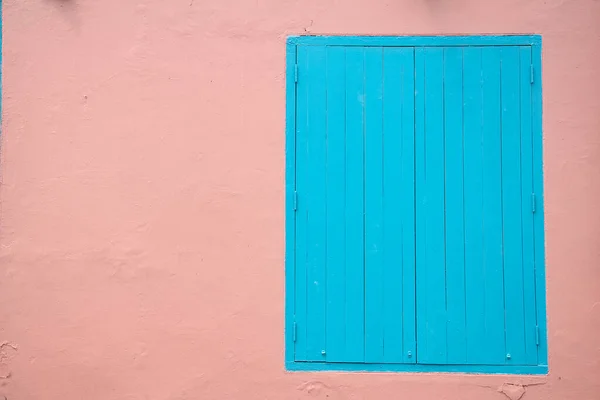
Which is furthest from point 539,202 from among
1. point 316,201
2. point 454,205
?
point 316,201

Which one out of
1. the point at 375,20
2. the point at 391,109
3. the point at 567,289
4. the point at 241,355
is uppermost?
the point at 375,20

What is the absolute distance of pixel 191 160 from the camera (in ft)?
12.4

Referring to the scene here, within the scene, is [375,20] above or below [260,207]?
above

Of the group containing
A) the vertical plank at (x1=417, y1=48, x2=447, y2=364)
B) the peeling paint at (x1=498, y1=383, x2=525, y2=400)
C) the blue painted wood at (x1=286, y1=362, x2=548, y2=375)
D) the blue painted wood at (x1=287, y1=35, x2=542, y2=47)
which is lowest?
the peeling paint at (x1=498, y1=383, x2=525, y2=400)

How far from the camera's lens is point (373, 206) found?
3.70 meters

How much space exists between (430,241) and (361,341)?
2.55 ft

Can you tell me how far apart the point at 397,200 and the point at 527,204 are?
0.83 meters

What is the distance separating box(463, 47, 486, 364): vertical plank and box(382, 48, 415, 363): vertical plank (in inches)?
13.8

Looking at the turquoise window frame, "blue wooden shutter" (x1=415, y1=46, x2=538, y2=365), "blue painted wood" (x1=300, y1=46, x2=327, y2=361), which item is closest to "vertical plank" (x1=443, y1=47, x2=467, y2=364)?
"blue wooden shutter" (x1=415, y1=46, x2=538, y2=365)

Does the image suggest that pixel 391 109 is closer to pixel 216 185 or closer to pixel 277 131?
pixel 277 131

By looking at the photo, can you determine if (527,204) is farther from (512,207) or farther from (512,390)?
(512,390)

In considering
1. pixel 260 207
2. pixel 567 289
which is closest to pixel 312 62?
pixel 260 207

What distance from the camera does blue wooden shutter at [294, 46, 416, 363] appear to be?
366 centimetres

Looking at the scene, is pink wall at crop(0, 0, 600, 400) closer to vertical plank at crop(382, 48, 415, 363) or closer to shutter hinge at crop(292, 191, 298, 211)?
shutter hinge at crop(292, 191, 298, 211)
